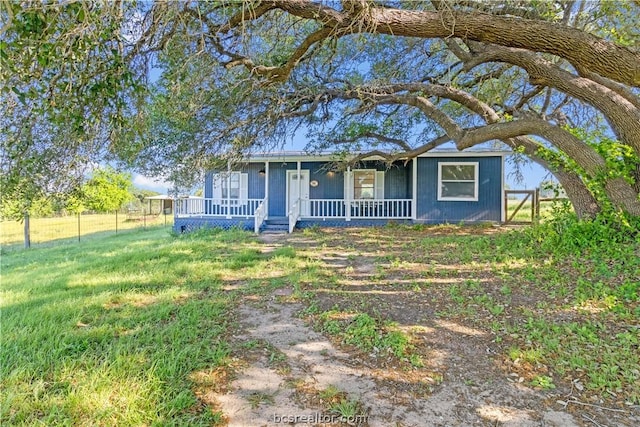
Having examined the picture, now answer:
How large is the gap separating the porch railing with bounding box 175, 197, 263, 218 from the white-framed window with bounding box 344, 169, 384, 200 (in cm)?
380

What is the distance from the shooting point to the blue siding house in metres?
11.9

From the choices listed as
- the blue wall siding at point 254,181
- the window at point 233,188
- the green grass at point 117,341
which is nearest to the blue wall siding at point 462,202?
the blue wall siding at point 254,181

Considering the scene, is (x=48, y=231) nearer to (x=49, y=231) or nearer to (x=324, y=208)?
(x=49, y=231)

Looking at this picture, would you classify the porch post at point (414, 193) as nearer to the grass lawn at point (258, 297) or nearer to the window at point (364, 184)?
the window at point (364, 184)

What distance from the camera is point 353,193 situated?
13188 mm

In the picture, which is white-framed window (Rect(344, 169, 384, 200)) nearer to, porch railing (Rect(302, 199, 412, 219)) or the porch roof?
porch railing (Rect(302, 199, 412, 219))

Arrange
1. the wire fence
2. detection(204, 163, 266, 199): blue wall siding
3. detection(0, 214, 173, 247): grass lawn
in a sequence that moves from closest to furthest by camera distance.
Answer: detection(204, 163, 266, 199): blue wall siding → the wire fence → detection(0, 214, 173, 247): grass lawn

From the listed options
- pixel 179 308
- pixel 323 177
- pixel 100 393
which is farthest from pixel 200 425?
pixel 323 177

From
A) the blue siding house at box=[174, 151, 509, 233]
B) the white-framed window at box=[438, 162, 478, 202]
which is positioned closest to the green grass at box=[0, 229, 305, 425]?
the blue siding house at box=[174, 151, 509, 233]

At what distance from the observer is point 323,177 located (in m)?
13.2

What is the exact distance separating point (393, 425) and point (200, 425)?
3.91ft

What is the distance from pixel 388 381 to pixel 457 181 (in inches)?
430

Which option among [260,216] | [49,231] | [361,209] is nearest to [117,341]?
[260,216]

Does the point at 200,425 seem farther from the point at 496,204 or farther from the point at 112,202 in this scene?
the point at 112,202
